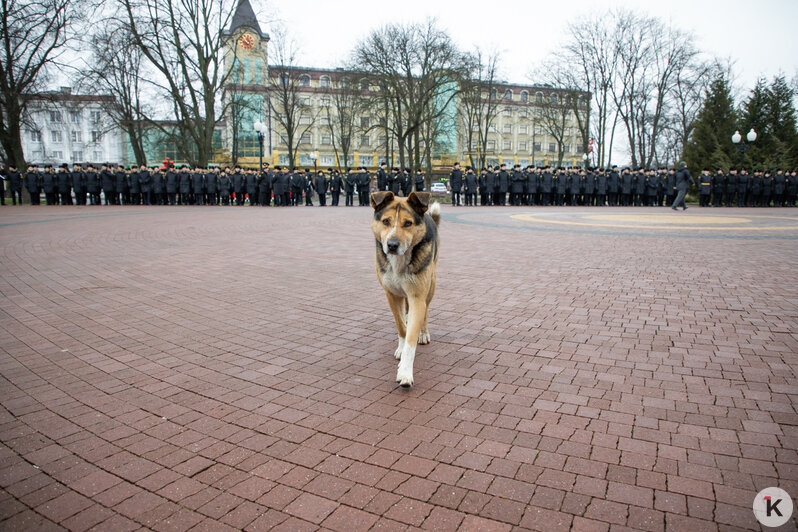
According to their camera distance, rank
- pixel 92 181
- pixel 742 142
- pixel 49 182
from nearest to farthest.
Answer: pixel 92 181 < pixel 49 182 < pixel 742 142

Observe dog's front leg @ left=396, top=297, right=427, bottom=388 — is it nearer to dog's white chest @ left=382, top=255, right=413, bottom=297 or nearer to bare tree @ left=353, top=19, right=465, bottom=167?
dog's white chest @ left=382, top=255, right=413, bottom=297

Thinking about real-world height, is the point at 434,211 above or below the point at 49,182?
below

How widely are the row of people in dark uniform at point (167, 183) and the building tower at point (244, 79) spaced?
701 cm

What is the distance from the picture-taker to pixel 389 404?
3654mm

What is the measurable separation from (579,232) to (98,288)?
12307 mm

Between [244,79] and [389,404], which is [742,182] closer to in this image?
[389,404]

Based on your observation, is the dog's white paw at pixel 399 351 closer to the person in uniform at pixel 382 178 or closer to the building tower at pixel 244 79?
the person in uniform at pixel 382 178

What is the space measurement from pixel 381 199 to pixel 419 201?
0.31m

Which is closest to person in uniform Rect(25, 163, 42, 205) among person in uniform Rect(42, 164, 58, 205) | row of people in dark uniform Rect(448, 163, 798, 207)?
person in uniform Rect(42, 164, 58, 205)

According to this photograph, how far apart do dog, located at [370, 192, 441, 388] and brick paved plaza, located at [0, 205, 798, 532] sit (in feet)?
1.54

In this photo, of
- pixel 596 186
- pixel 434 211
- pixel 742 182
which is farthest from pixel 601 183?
pixel 434 211

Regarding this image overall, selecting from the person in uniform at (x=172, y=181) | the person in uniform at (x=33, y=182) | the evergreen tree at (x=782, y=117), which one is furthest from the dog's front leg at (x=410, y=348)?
the evergreen tree at (x=782, y=117)

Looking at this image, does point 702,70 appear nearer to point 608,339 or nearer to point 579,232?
point 579,232

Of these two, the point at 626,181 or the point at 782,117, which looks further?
the point at 782,117
